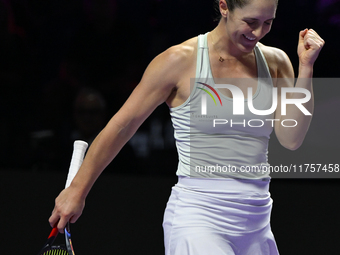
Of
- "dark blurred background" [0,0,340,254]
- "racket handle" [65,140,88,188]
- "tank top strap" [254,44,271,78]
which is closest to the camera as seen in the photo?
"tank top strap" [254,44,271,78]

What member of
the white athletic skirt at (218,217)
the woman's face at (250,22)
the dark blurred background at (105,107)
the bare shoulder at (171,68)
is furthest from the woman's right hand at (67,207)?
the dark blurred background at (105,107)

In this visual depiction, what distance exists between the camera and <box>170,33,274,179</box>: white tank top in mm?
1155

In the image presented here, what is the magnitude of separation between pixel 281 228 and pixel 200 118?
123 cm

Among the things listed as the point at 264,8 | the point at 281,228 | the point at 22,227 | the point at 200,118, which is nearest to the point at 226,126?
the point at 200,118

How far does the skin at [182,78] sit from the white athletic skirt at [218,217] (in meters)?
0.19

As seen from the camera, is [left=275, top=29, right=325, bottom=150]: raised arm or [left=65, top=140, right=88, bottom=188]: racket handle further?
[left=65, top=140, right=88, bottom=188]: racket handle

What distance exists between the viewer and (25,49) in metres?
2.97

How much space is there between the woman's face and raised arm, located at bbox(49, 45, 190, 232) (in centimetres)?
14

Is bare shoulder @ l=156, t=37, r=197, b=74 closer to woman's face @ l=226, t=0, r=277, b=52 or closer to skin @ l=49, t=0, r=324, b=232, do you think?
skin @ l=49, t=0, r=324, b=232

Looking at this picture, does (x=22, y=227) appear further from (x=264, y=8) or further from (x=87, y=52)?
(x=264, y=8)

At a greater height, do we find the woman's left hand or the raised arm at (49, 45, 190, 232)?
the woman's left hand

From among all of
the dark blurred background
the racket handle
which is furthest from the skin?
the dark blurred background

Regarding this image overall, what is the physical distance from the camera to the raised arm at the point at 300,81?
1.20 metres

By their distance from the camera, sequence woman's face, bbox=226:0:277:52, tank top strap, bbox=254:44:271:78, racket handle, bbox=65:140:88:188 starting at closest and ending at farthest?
woman's face, bbox=226:0:277:52
tank top strap, bbox=254:44:271:78
racket handle, bbox=65:140:88:188
